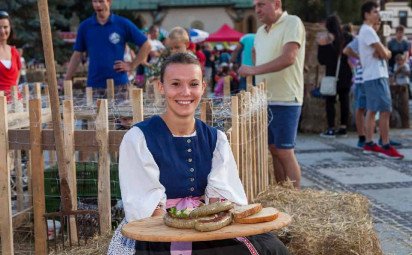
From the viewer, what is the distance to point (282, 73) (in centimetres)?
676

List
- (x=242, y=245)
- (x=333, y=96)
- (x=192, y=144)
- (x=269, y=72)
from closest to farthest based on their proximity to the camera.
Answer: (x=242, y=245), (x=192, y=144), (x=269, y=72), (x=333, y=96)

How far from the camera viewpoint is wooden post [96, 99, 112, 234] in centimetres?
472

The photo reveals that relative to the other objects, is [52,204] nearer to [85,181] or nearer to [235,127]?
[85,181]

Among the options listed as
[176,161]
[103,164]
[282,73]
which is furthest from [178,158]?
[282,73]

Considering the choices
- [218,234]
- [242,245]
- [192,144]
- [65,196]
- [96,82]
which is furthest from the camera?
[96,82]

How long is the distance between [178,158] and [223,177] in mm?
251

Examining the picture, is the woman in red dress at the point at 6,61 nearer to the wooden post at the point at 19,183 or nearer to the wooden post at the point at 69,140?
the wooden post at the point at 19,183

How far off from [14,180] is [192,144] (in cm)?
403

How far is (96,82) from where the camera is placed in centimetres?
813

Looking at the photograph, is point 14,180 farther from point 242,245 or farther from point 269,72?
point 242,245

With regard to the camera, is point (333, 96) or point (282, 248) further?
point (333, 96)

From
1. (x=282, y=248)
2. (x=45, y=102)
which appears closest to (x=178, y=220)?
(x=282, y=248)

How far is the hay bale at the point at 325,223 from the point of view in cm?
457

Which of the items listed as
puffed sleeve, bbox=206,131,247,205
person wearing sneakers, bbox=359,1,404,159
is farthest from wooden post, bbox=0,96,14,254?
person wearing sneakers, bbox=359,1,404,159
